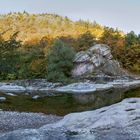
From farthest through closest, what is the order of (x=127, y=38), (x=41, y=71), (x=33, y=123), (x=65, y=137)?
(x=127, y=38)
(x=41, y=71)
(x=33, y=123)
(x=65, y=137)

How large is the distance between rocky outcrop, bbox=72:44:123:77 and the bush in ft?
9.77

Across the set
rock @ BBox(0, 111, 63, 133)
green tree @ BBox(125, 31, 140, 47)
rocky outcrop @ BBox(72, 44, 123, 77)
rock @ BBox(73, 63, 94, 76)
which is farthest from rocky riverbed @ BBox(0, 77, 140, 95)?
rock @ BBox(0, 111, 63, 133)

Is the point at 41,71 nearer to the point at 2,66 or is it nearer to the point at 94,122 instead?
the point at 2,66

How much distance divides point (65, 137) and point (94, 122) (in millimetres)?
2948

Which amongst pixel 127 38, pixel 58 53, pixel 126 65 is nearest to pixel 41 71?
pixel 58 53

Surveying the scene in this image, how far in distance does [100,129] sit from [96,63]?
2825 inches

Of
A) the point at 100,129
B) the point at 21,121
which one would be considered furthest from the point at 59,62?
the point at 100,129

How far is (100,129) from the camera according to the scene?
16.8 metres

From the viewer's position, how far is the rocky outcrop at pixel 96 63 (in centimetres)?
8700

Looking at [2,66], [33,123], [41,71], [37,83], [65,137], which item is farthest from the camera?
[41,71]

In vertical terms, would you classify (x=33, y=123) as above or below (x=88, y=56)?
below

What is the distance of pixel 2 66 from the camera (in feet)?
181

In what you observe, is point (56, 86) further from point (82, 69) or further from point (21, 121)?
point (21, 121)

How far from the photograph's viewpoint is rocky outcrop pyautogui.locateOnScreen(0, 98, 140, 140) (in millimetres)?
15719
